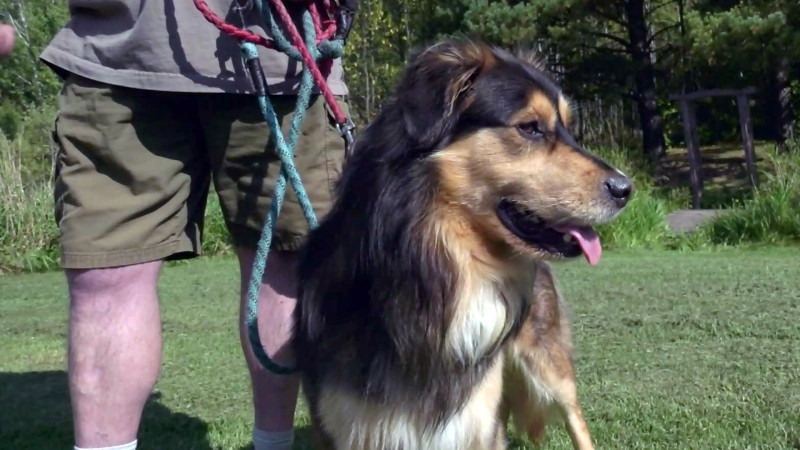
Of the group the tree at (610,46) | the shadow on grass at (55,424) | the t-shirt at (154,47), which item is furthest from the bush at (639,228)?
the t-shirt at (154,47)

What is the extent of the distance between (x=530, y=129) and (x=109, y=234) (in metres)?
1.20

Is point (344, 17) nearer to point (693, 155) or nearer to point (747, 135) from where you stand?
point (693, 155)

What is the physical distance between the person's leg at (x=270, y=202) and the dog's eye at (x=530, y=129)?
24.9 inches

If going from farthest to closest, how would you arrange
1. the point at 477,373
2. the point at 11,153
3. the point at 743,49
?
the point at 743,49 < the point at 11,153 < the point at 477,373

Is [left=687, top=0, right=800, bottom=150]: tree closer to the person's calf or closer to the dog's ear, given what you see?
the dog's ear

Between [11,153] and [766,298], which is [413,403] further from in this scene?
[11,153]

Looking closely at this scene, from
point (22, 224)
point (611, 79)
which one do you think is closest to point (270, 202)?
point (22, 224)

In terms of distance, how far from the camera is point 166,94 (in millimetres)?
2682

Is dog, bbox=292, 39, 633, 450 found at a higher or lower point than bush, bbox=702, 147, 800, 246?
higher

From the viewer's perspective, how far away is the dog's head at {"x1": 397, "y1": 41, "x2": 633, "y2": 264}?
2.46 m

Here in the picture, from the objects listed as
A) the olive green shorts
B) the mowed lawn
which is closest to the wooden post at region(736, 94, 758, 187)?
the mowed lawn

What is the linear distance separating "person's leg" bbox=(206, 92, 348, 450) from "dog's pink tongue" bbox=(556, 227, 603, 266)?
0.74 meters

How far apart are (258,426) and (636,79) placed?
629 inches

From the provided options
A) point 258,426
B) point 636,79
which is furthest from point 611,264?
point 636,79
